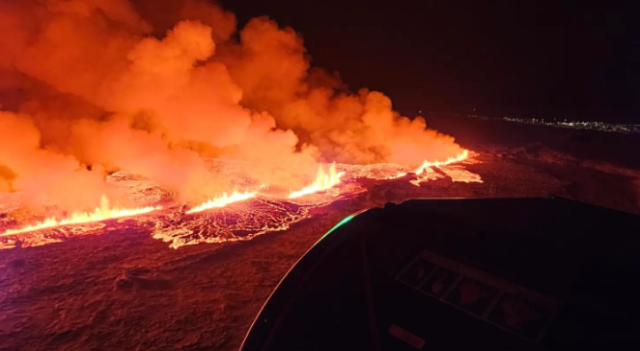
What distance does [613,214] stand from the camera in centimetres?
284

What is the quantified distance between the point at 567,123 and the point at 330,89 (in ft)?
64.2


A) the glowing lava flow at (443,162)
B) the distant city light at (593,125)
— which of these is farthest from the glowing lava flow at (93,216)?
the distant city light at (593,125)

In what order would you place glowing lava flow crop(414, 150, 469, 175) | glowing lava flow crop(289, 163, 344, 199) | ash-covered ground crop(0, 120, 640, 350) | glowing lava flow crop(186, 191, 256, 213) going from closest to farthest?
ash-covered ground crop(0, 120, 640, 350)
glowing lava flow crop(186, 191, 256, 213)
glowing lava flow crop(289, 163, 344, 199)
glowing lava flow crop(414, 150, 469, 175)

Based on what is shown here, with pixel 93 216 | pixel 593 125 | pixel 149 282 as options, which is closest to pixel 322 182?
pixel 93 216

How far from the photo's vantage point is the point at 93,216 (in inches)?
269

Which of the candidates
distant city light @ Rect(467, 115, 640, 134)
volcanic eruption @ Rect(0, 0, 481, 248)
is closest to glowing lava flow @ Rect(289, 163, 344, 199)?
volcanic eruption @ Rect(0, 0, 481, 248)

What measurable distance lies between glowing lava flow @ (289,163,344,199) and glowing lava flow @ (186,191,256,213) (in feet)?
3.52

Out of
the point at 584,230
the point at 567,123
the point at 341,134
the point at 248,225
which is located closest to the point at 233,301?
the point at 248,225

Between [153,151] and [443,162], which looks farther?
[443,162]

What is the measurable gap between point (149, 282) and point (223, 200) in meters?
3.47

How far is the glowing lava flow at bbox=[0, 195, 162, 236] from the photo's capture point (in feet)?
20.5

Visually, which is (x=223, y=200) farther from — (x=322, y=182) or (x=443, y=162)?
(x=443, y=162)

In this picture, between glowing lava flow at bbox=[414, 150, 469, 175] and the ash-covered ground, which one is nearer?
the ash-covered ground

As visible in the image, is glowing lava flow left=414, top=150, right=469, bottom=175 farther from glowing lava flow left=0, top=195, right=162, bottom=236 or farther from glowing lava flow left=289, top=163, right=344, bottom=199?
glowing lava flow left=0, top=195, right=162, bottom=236
